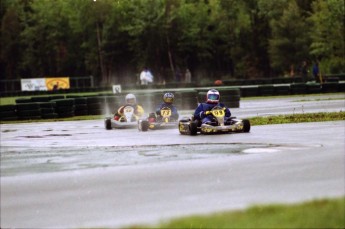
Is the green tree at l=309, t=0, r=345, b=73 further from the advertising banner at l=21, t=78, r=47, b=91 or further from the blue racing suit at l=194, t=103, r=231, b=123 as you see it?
the blue racing suit at l=194, t=103, r=231, b=123

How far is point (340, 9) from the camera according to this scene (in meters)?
48.7

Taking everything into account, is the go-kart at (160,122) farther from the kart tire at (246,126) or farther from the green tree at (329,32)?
the green tree at (329,32)

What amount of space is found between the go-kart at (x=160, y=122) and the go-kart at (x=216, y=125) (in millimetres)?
1952

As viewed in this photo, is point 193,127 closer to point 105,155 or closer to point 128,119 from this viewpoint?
point 105,155

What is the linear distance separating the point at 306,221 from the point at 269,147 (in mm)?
6057

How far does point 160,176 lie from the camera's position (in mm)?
9789

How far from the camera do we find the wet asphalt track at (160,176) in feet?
25.5

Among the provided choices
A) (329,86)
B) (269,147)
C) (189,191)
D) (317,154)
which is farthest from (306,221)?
(329,86)

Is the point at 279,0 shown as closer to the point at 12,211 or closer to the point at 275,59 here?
the point at 275,59

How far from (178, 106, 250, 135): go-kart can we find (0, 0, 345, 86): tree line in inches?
1001

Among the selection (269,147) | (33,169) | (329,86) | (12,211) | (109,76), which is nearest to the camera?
(12,211)

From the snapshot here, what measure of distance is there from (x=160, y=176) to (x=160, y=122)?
9650 mm

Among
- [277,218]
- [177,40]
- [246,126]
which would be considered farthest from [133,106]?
[177,40]

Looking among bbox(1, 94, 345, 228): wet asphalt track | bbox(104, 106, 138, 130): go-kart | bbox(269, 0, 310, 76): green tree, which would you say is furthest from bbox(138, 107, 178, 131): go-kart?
bbox(269, 0, 310, 76): green tree
